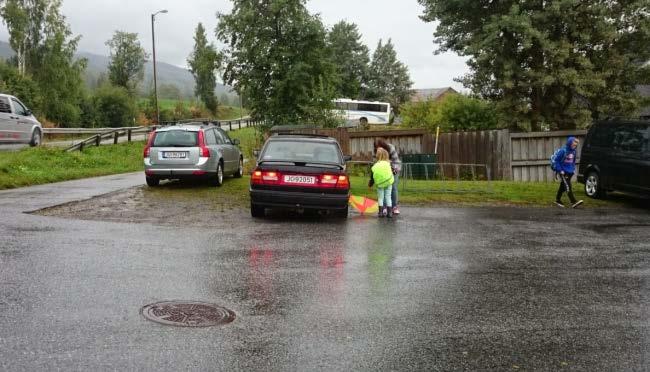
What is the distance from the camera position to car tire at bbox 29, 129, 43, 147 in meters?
21.5

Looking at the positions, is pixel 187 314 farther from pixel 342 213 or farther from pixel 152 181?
pixel 152 181

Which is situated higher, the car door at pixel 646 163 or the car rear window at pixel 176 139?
the car rear window at pixel 176 139

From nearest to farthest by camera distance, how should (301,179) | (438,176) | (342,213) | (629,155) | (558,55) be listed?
1. (301,179)
2. (342,213)
3. (629,155)
4. (438,176)
5. (558,55)

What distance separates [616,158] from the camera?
543 inches

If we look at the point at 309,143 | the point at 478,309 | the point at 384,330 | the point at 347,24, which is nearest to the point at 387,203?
the point at 309,143

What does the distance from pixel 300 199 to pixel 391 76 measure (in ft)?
207

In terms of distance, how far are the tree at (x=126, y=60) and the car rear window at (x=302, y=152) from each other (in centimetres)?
7893

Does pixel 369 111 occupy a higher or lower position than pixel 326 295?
higher

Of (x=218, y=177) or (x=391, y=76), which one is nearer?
(x=218, y=177)

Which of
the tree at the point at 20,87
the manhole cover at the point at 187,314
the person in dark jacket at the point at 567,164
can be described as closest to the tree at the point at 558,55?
the person in dark jacket at the point at 567,164

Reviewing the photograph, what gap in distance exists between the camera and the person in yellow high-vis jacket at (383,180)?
11000mm

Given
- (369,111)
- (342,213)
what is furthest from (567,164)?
(369,111)

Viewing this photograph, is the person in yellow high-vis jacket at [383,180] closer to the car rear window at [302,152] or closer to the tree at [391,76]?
the car rear window at [302,152]

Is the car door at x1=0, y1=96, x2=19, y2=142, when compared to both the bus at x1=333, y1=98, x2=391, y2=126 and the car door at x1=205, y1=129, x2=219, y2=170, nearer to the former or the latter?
the car door at x1=205, y1=129, x2=219, y2=170
